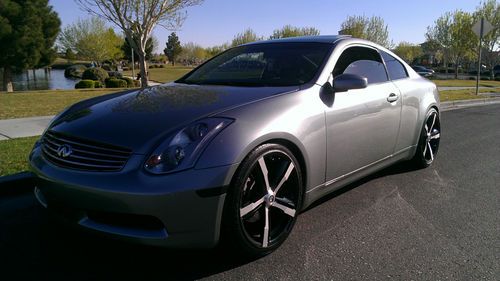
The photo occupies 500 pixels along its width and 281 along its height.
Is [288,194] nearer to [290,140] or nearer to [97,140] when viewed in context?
[290,140]

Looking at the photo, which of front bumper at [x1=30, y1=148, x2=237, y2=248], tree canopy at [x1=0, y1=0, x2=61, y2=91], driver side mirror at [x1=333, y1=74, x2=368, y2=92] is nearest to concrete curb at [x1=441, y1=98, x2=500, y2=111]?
driver side mirror at [x1=333, y1=74, x2=368, y2=92]

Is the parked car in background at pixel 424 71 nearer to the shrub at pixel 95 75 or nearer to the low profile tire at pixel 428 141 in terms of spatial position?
the low profile tire at pixel 428 141

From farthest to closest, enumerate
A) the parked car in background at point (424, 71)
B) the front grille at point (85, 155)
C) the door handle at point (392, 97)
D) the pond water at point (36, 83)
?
1. the pond water at point (36, 83)
2. the parked car in background at point (424, 71)
3. the door handle at point (392, 97)
4. the front grille at point (85, 155)

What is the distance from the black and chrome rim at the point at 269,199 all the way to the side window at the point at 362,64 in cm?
116

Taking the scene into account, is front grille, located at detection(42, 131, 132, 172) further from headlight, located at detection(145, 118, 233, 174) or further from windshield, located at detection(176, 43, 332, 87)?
windshield, located at detection(176, 43, 332, 87)

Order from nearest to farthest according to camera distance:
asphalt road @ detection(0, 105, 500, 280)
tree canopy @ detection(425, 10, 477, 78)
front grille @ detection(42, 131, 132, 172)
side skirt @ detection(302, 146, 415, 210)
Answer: front grille @ detection(42, 131, 132, 172) → asphalt road @ detection(0, 105, 500, 280) → side skirt @ detection(302, 146, 415, 210) → tree canopy @ detection(425, 10, 477, 78)

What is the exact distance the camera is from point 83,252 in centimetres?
286

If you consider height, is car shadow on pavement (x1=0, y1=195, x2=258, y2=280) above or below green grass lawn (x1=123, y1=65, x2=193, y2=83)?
below

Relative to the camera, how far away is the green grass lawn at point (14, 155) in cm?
441

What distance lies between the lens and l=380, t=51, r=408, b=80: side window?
4.36 m

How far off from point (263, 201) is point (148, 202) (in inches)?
31.5

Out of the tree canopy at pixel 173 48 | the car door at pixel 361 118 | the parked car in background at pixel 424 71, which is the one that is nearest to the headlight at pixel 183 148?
the car door at pixel 361 118

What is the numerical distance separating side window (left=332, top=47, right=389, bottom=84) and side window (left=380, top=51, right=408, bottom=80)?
0.13 meters

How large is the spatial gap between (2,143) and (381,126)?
4968 millimetres
